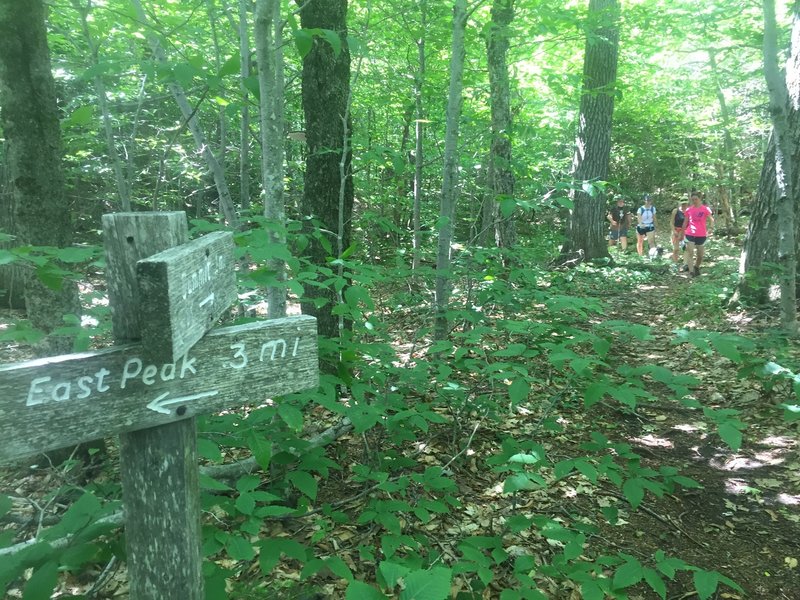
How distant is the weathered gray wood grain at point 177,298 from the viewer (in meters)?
1.03

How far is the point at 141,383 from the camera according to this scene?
113 centimetres

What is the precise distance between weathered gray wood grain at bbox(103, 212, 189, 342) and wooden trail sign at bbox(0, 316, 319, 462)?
2.7 inches

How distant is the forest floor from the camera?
8.98ft

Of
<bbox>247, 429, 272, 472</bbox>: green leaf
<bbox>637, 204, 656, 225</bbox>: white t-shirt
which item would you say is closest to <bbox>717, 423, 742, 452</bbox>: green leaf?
<bbox>247, 429, 272, 472</bbox>: green leaf

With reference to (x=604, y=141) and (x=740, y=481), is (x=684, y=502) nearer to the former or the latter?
(x=740, y=481)

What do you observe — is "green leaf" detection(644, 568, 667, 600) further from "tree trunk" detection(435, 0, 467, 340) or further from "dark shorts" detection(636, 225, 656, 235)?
"dark shorts" detection(636, 225, 656, 235)

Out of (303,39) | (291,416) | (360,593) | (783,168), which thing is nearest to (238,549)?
(291,416)

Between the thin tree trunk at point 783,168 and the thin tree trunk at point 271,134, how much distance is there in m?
4.61

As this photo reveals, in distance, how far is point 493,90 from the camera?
20.4 ft

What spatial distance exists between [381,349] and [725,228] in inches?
667

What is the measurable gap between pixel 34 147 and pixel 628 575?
416 centimetres

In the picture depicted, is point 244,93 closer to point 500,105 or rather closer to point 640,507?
point 500,105

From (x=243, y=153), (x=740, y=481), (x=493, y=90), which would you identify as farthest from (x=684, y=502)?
(x=493, y=90)

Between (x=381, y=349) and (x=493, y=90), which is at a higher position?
(x=493, y=90)
